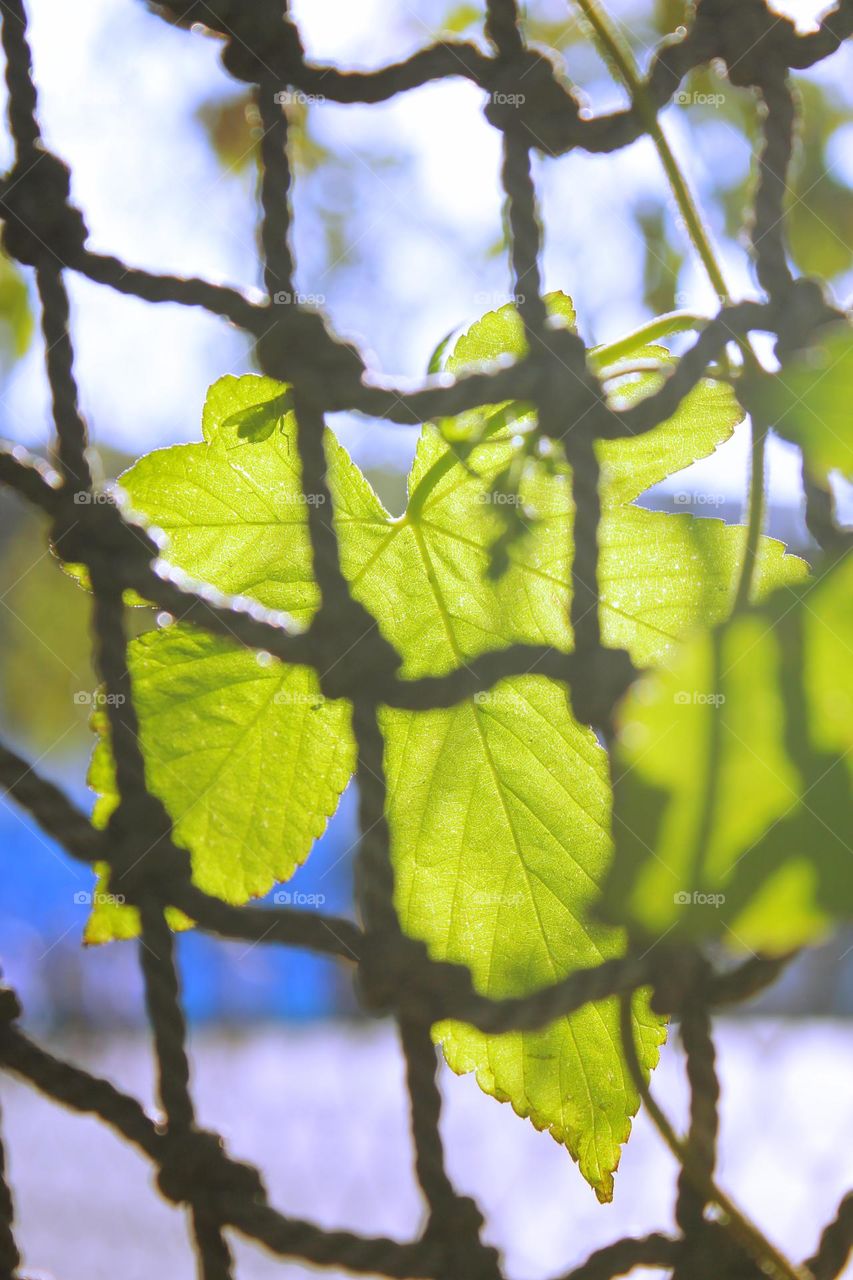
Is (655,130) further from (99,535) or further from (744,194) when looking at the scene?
(744,194)

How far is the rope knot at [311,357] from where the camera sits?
0.26 m

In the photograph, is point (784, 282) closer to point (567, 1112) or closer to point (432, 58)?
point (432, 58)

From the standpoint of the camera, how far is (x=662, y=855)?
0.20 metres

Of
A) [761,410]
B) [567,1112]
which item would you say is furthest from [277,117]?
[567,1112]

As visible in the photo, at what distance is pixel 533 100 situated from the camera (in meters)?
0.29

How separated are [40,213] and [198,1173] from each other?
0.87ft

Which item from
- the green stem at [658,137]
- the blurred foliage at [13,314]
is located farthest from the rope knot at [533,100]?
the blurred foliage at [13,314]

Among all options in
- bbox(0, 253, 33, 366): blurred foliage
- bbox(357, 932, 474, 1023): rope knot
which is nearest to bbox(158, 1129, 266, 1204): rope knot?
bbox(357, 932, 474, 1023): rope knot

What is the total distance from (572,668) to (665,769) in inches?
2.9
